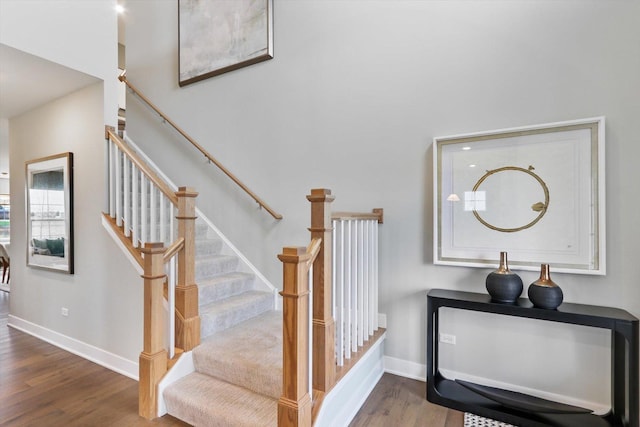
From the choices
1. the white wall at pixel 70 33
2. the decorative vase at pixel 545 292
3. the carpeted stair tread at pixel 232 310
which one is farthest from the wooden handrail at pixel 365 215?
the white wall at pixel 70 33

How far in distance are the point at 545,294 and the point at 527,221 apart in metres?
0.50

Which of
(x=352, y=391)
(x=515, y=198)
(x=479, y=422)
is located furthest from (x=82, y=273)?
(x=515, y=198)

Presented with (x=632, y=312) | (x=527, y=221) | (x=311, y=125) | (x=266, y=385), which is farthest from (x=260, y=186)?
(x=632, y=312)

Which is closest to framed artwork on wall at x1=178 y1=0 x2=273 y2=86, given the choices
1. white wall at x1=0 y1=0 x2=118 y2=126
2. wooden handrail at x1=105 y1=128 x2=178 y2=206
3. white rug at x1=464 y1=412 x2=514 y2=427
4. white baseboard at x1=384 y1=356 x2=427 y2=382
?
white wall at x1=0 y1=0 x2=118 y2=126

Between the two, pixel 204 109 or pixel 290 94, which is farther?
pixel 204 109

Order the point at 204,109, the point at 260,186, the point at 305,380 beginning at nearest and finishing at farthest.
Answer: the point at 305,380, the point at 260,186, the point at 204,109

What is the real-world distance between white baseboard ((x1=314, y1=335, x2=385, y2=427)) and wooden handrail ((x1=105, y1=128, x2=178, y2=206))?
5.48 feet

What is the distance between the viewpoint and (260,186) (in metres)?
3.23

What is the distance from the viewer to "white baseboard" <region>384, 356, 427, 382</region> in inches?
98.3

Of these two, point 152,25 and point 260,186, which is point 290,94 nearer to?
point 260,186

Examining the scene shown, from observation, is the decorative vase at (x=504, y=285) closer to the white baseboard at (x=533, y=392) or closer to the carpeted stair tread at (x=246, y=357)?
the white baseboard at (x=533, y=392)

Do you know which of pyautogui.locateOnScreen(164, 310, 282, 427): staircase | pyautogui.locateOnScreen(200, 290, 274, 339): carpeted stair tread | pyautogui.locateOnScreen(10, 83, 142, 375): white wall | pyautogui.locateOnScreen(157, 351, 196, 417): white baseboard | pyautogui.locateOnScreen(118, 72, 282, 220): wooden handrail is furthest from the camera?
pyautogui.locateOnScreen(118, 72, 282, 220): wooden handrail

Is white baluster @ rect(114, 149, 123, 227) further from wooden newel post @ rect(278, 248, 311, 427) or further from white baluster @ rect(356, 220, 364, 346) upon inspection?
white baluster @ rect(356, 220, 364, 346)

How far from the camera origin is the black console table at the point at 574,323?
5.57 ft
